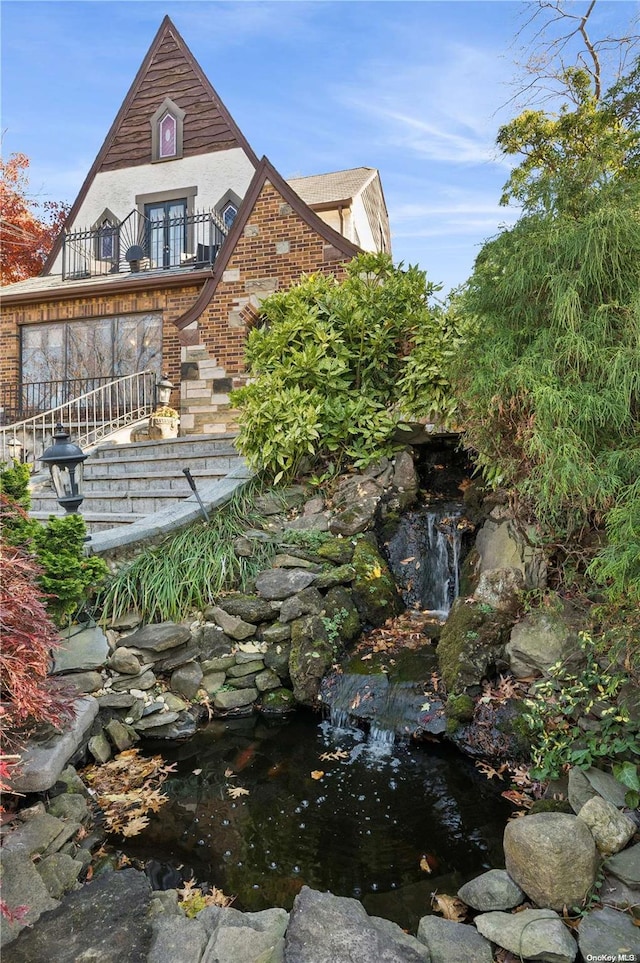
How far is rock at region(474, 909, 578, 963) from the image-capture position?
2.43 metres

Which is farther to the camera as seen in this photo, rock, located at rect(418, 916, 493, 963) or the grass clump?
the grass clump

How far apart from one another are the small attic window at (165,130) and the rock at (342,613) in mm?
13759

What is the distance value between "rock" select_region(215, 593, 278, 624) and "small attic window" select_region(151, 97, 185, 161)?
1359cm

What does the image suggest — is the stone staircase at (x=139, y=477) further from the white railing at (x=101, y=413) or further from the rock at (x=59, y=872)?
the rock at (x=59, y=872)

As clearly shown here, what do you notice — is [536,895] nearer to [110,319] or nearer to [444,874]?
[444,874]

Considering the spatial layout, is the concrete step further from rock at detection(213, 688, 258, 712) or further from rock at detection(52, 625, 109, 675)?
rock at detection(213, 688, 258, 712)

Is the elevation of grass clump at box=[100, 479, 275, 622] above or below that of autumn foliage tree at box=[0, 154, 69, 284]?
below

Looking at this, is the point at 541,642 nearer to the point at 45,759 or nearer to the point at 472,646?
the point at 472,646

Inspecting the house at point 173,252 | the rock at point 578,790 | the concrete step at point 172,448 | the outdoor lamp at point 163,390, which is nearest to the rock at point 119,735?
the rock at point 578,790

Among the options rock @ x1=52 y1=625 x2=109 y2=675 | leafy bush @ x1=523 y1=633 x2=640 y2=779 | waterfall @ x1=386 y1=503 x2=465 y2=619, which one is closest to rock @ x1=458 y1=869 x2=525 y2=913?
leafy bush @ x1=523 y1=633 x2=640 y2=779

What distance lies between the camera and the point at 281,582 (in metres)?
5.55

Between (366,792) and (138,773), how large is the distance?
163 centimetres

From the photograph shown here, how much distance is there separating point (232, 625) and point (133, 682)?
955 mm

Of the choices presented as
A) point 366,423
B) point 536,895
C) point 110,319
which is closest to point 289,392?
point 366,423
